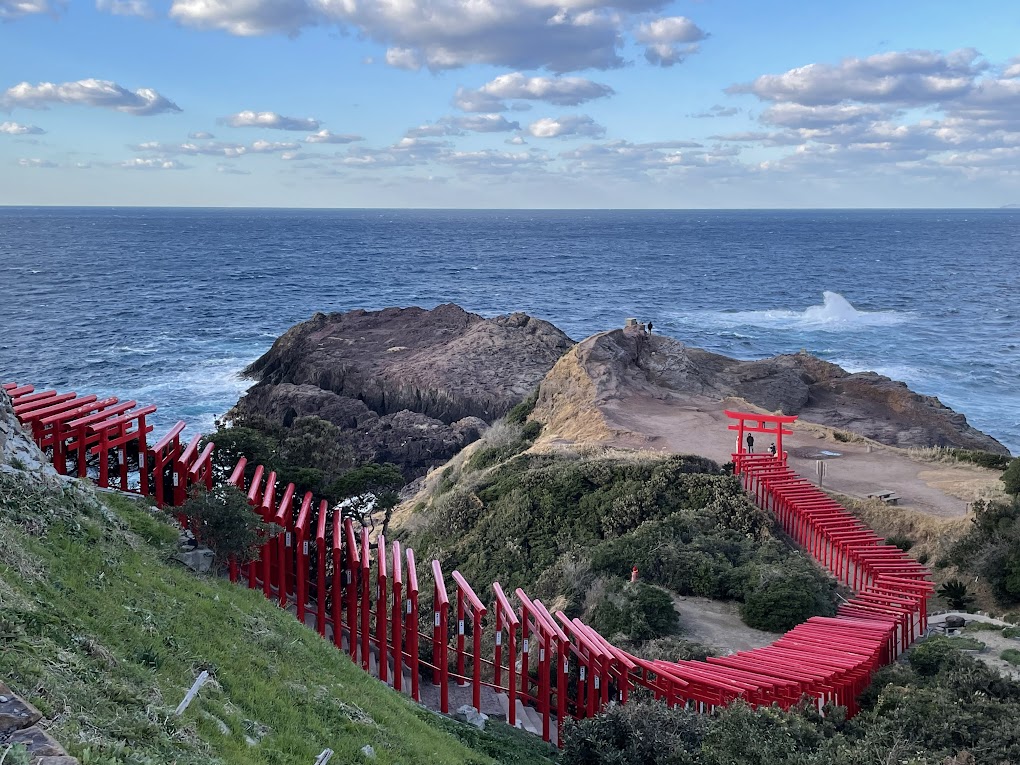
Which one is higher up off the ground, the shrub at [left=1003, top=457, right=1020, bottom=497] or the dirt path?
the shrub at [left=1003, top=457, right=1020, bottom=497]

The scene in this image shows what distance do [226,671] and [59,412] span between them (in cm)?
960

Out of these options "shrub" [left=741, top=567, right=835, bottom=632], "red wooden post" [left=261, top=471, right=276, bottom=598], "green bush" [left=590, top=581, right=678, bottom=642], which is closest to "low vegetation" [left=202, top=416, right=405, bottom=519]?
"red wooden post" [left=261, top=471, right=276, bottom=598]

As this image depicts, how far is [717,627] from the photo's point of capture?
749 inches

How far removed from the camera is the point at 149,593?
12164 mm

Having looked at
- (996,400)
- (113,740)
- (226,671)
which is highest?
(113,740)

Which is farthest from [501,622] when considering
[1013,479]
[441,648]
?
[1013,479]

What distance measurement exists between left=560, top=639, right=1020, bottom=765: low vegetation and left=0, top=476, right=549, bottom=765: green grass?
1768mm

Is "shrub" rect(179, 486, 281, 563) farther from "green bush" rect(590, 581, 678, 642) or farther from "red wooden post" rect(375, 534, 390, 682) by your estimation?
"green bush" rect(590, 581, 678, 642)

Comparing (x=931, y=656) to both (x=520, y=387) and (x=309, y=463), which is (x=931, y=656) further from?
(x=520, y=387)

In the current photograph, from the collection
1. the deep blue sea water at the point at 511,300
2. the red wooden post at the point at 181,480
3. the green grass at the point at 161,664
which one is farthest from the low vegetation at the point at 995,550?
the deep blue sea water at the point at 511,300

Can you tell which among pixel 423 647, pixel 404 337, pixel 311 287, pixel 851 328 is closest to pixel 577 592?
pixel 423 647

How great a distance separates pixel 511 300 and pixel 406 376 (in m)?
51.7

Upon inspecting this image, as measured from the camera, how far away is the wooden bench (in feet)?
78.2

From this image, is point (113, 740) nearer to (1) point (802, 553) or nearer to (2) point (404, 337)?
(1) point (802, 553)
